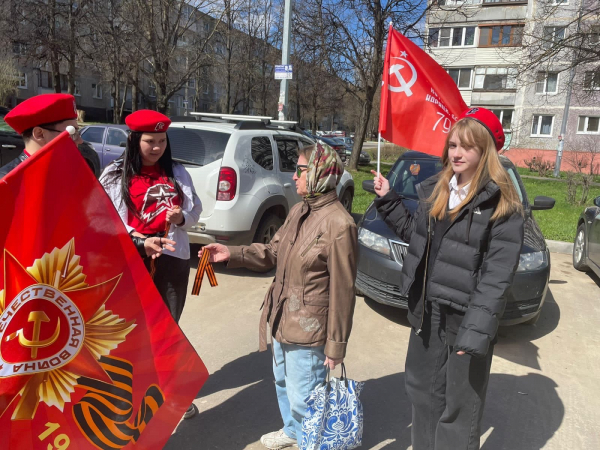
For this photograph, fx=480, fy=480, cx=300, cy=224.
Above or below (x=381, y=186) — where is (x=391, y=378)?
below

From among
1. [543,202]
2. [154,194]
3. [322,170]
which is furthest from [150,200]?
[543,202]

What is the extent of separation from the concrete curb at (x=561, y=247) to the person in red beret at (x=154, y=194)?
7.32m

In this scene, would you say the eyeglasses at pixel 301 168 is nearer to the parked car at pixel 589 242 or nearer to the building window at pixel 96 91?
the parked car at pixel 589 242

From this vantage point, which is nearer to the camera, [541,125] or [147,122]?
[147,122]

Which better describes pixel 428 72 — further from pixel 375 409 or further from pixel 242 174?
pixel 242 174

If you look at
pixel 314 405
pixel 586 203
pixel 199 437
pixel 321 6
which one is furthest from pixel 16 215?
pixel 321 6

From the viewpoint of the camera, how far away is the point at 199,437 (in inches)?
114

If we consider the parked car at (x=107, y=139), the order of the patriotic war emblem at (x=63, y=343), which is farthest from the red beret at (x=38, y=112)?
the parked car at (x=107, y=139)

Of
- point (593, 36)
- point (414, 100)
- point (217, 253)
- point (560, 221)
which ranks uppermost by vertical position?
point (593, 36)

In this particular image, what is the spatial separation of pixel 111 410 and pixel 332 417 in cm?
107

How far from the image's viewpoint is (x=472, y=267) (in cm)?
218

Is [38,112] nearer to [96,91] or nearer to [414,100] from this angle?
[414,100]

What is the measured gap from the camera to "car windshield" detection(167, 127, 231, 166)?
5.82 metres

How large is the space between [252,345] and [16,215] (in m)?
2.81
